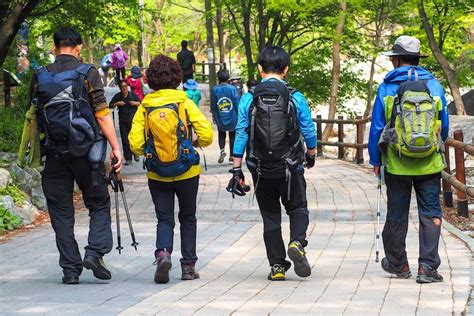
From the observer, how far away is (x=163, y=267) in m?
7.96

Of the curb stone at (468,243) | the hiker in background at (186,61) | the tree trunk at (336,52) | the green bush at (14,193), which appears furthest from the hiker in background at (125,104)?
the hiker in background at (186,61)

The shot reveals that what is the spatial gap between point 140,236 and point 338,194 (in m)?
4.30

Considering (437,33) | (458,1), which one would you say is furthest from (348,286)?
(437,33)

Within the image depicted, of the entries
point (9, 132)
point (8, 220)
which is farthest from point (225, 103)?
point (8, 220)

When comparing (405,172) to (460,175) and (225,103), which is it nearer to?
(460,175)

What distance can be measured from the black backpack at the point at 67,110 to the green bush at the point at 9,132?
23.1 ft

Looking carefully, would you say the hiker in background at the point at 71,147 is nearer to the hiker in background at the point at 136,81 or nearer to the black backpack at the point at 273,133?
the black backpack at the point at 273,133

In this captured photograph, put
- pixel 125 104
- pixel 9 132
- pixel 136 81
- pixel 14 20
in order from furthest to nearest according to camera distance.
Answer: pixel 136 81 < pixel 125 104 < pixel 14 20 < pixel 9 132

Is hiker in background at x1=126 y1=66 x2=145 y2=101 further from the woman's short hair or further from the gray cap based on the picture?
the gray cap

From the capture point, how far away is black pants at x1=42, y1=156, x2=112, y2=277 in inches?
320

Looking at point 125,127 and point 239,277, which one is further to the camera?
point 125,127

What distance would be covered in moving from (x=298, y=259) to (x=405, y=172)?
102cm

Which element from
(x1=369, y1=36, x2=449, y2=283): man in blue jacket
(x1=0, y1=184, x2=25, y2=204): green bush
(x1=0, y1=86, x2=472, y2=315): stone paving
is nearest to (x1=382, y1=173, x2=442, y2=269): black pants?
(x1=369, y1=36, x2=449, y2=283): man in blue jacket

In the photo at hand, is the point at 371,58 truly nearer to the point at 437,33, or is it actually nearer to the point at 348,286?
the point at 437,33
